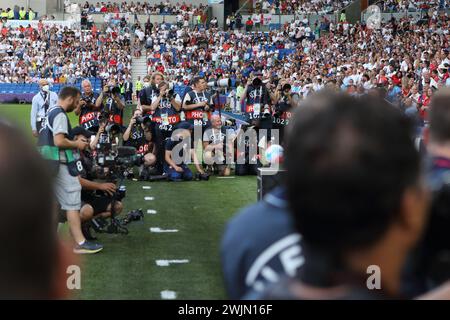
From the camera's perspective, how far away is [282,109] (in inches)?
615

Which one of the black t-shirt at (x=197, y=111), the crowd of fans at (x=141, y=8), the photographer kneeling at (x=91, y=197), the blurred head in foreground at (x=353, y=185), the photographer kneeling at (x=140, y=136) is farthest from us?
the crowd of fans at (x=141, y=8)

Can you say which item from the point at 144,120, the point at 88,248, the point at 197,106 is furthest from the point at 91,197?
the point at 197,106

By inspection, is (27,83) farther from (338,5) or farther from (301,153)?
(301,153)

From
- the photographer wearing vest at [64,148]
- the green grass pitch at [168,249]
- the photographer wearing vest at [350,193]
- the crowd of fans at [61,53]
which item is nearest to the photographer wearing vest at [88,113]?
the green grass pitch at [168,249]

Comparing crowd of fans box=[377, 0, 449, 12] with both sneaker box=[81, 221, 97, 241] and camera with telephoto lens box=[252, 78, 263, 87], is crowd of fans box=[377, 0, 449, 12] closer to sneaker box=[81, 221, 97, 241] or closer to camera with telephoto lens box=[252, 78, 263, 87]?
camera with telephoto lens box=[252, 78, 263, 87]

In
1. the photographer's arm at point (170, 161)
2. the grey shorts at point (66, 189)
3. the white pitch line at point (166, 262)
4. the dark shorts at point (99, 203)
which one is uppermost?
the grey shorts at point (66, 189)

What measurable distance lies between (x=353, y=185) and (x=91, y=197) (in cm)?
774

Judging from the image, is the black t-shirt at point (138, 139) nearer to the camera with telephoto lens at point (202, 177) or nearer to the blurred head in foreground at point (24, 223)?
the camera with telephoto lens at point (202, 177)

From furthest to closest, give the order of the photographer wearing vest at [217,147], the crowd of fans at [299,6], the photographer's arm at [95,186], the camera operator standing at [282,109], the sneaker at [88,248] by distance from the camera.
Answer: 1. the crowd of fans at [299,6]
2. the camera operator standing at [282,109]
3. the photographer wearing vest at [217,147]
4. the photographer's arm at [95,186]
5. the sneaker at [88,248]

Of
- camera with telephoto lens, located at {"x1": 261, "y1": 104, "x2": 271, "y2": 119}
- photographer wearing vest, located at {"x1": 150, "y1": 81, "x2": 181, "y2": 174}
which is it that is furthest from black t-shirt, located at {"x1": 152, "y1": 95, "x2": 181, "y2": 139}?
camera with telephoto lens, located at {"x1": 261, "y1": 104, "x2": 271, "y2": 119}

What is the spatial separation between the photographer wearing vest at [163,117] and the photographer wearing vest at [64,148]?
6.57 metres

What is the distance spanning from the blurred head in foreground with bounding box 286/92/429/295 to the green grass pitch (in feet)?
10.7

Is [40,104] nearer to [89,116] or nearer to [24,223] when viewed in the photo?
[89,116]

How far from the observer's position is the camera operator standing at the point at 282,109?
50.9 ft
